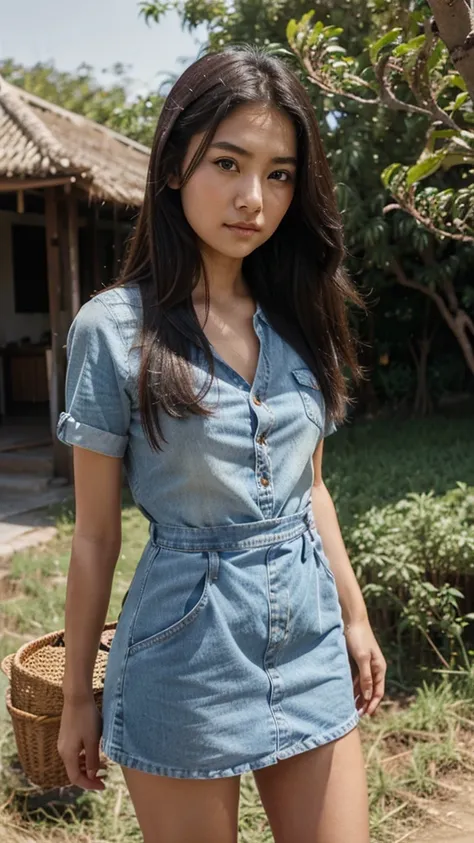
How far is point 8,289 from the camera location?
417 inches

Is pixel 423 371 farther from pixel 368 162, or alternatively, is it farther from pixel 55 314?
pixel 55 314

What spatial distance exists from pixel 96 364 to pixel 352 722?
2.47 feet

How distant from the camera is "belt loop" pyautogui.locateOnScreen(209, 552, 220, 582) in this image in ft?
4.44

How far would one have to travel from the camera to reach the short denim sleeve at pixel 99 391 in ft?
4.44

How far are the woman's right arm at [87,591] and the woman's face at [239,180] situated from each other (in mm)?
420

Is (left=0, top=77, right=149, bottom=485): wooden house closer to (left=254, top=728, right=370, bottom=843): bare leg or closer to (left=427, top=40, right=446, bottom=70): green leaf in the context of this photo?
(left=427, top=40, right=446, bottom=70): green leaf

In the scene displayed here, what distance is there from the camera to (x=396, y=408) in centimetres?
1001

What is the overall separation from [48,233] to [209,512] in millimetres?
6498

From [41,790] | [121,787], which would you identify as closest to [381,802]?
[121,787]

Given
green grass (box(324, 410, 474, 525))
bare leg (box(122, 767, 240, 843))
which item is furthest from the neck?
green grass (box(324, 410, 474, 525))

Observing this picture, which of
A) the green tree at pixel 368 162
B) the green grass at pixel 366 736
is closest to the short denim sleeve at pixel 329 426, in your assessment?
the green grass at pixel 366 736

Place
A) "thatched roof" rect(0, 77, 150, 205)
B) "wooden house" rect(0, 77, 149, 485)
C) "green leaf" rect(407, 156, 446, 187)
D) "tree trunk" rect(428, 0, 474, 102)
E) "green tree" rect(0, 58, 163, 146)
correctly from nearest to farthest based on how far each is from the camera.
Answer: "tree trunk" rect(428, 0, 474, 102)
"green leaf" rect(407, 156, 446, 187)
"thatched roof" rect(0, 77, 150, 205)
"wooden house" rect(0, 77, 149, 485)
"green tree" rect(0, 58, 163, 146)

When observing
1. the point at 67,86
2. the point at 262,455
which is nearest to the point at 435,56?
the point at 262,455

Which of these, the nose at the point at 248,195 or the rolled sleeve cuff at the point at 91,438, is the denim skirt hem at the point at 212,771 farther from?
the nose at the point at 248,195
